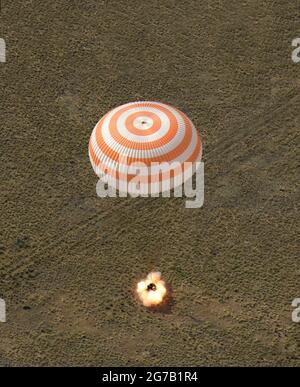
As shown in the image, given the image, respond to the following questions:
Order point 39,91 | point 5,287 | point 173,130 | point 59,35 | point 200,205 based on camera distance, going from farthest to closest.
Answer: point 59,35, point 39,91, point 200,205, point 5,287, point 173,130

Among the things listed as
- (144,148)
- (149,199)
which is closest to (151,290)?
(149,199)

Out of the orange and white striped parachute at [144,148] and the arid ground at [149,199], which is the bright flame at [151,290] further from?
the orange and white striped parachute at [144,148]

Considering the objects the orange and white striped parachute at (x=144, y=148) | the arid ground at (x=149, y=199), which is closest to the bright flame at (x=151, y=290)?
the arid ground at (x=149, y=199)

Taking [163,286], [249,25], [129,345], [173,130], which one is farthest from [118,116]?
[249,25]

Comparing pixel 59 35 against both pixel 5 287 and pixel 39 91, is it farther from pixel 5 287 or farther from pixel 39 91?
pixel 5 287

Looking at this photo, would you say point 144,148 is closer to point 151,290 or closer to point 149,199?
point 149,199

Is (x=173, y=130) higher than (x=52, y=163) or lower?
lower

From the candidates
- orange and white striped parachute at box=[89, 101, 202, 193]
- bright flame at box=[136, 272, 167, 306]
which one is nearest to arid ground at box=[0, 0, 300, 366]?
bright flame at box=[136, 272, 167, 306]
